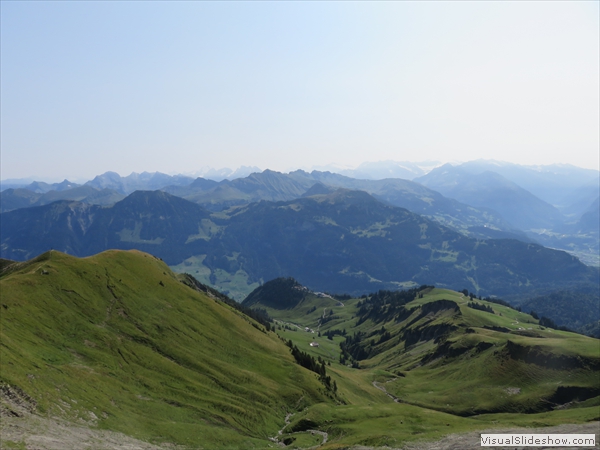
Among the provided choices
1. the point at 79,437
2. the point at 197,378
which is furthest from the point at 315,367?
the point at 79,437

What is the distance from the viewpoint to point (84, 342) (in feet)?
367

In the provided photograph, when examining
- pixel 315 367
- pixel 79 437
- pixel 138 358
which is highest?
pixel 79 437

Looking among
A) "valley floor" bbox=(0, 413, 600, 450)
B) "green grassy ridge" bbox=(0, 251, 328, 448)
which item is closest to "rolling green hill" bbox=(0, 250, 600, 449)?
"green grassy ridge" bbox=(0, 251, 328, 448)

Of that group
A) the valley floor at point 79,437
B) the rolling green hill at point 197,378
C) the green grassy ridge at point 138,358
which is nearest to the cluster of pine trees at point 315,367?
the rolling green hill at point 197,378

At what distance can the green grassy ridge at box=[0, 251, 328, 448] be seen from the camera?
3349 inches

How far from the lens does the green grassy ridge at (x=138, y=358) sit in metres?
85.1

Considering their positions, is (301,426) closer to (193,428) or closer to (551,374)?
(193,428)

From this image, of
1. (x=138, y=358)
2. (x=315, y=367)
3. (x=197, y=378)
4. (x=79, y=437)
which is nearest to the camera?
(x=79, y=437)

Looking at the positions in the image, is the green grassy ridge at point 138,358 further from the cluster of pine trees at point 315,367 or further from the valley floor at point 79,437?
the cluster of pine trees at point 315,367

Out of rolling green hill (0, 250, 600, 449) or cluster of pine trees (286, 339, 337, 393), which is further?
cluster of pine trees (286, 339, 337, 393)

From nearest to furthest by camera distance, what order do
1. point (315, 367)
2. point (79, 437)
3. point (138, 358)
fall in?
point (79, 437) < point (138, 358) < point (315, 367)

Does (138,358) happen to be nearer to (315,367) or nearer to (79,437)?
(79,437)

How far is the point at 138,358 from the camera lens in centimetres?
11706

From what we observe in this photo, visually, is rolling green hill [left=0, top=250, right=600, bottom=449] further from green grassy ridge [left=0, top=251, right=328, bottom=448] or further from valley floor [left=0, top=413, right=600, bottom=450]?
valley floor [left=0, top=413, right=600, bottom=450]
